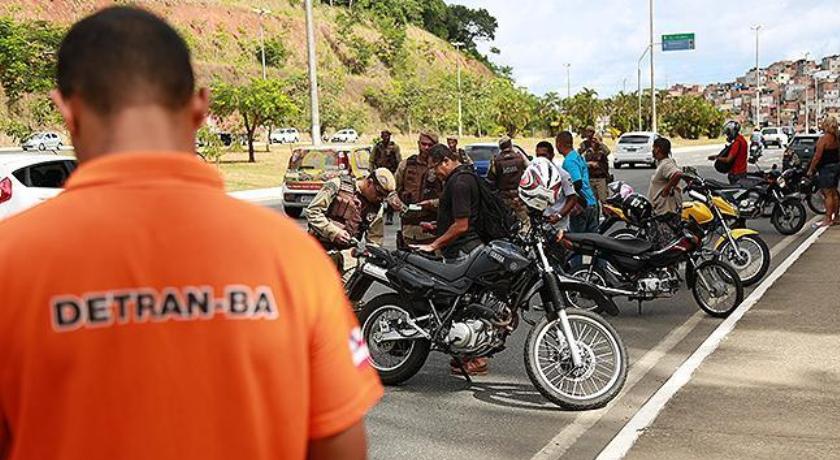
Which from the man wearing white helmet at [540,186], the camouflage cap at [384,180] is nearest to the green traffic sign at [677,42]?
the man wearing white helmet at [540,186]

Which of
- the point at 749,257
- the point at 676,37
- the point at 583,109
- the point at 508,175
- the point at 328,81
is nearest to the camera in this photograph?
the point at 749,257

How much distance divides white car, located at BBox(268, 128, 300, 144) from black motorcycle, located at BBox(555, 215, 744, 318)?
63.7 meters

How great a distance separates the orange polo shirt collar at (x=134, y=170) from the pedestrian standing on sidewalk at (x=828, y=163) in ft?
50.4

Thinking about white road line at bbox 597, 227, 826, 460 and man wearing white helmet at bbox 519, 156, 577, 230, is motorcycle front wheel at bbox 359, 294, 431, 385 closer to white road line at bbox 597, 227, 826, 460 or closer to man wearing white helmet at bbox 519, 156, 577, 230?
white road line at bbox 597, 227, 826, 460

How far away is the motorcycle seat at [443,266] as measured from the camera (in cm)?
666

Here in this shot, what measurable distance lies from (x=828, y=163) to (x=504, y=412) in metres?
11.2

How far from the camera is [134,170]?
1676 millimetres

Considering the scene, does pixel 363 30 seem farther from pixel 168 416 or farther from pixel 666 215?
pixel 168 416

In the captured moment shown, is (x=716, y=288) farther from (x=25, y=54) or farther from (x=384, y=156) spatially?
(x=25, y=54)

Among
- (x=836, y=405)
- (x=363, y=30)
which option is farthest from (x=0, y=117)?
(x=836, y=405)

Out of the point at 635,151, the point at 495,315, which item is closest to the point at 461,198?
the point at 495,315

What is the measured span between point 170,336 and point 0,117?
65.0 meters

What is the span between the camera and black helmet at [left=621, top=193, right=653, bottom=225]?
34.6 ft

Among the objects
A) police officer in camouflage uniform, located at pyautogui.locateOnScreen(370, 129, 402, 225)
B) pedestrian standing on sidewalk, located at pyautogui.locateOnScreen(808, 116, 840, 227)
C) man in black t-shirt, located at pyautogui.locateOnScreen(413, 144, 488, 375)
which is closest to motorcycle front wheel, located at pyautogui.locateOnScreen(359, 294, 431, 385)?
man in black t-shirt, located at pyautogui.locateOnScreen(413, 144, 488, 375)
